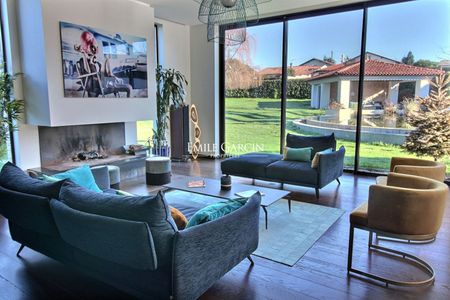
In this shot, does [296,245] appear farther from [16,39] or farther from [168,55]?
[168,55]

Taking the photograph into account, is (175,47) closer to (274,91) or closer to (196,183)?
(274,91)

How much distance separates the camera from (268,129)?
7449mm

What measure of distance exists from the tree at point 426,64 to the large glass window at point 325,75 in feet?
3.20

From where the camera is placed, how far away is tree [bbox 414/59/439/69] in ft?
18.1

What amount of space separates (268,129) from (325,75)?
1.67 meters

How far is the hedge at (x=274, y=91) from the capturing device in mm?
6883

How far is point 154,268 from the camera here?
2.04 m

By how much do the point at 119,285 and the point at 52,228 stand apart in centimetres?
72

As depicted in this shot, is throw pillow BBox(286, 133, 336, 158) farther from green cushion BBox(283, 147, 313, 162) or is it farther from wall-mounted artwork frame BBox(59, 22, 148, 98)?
wall-mounted artwork frame BBox(59, 22, 148, 98)

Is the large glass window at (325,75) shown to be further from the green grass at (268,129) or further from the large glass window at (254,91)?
the large glass window at (254,91)

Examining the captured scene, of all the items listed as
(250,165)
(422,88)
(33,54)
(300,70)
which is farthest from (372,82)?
(33,54)

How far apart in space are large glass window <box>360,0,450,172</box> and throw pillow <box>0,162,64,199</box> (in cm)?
531

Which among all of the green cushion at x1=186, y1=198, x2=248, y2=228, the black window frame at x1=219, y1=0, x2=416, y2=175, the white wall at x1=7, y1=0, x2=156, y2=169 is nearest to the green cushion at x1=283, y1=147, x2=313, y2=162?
the black window frame at x1=219, y1=0, x2=416, y2=175

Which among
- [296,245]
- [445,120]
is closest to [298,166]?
[296,245]
